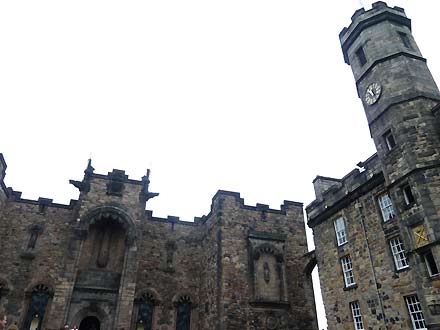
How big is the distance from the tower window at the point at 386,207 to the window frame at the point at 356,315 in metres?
4.52

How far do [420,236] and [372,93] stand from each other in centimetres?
779

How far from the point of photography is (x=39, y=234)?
2256 cm

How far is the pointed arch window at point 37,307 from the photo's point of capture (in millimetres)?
20031

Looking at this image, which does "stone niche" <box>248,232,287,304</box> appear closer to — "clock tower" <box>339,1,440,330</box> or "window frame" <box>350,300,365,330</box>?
"window frame" <box>350,300,365,330</box>

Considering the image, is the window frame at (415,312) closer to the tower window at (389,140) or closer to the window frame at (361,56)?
the tower window at (389,140)

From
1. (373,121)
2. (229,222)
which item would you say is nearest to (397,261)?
(373,121)

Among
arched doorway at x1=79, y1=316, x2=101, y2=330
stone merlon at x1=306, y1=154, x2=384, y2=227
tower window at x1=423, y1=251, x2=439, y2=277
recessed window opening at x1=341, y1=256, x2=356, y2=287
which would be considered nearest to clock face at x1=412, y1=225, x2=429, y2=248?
tower window at x1=423, y1=251, x2=439, y2=277

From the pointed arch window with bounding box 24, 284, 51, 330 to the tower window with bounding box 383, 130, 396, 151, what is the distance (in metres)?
21.2

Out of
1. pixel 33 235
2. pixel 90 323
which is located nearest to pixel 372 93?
pixel 90 323

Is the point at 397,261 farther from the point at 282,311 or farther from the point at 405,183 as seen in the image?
the point at 282,311

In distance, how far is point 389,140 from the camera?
52.5 feet

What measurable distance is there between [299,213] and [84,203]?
49.9 feet

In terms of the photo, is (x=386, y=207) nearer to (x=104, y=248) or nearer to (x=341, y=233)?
(x=341, y=233)

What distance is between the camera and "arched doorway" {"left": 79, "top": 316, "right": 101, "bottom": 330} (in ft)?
67.2
